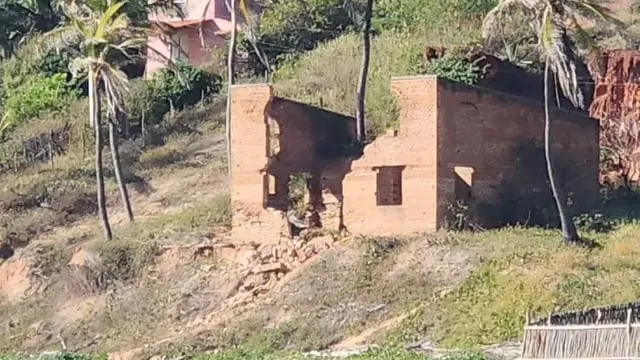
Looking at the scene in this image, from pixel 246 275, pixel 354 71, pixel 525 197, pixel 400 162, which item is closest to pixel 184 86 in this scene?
pixel 354 71

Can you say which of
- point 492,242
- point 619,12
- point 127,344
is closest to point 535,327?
point 492,242

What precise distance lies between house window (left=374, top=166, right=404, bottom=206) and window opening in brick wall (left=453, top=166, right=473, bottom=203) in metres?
0.91

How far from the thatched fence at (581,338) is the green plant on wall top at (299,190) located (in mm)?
9780

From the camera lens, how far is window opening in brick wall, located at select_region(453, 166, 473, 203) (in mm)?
30250

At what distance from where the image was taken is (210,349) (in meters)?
28.2

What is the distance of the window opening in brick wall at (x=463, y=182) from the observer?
3025cm

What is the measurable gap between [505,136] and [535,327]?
398 inches

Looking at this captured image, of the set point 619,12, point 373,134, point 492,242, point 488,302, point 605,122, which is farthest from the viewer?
point 619,12

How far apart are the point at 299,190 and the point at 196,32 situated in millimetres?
17483

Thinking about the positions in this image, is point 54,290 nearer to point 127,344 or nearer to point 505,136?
point 127,344

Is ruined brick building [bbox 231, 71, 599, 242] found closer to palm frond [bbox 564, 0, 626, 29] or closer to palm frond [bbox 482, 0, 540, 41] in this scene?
palm frond [bbox 482, 0, 540, 41]

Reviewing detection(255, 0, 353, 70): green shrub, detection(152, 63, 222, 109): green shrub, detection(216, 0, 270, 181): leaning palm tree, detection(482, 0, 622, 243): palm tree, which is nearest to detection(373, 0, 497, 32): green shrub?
detection(255, 0, 353, 70): green shrub

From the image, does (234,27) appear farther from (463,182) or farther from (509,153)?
(463,182)

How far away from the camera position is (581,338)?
21.3m
